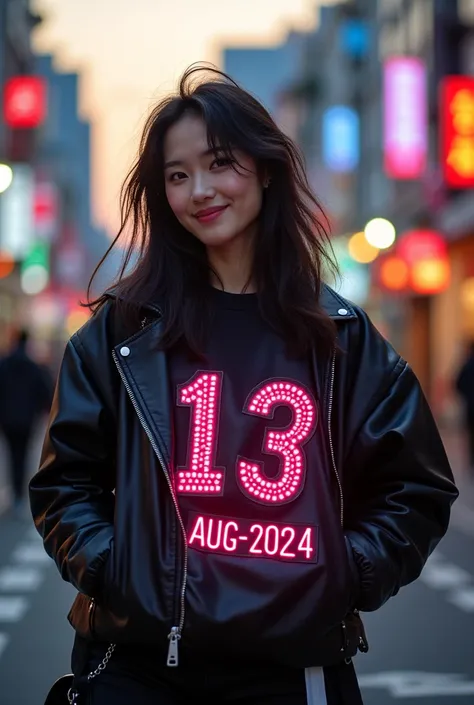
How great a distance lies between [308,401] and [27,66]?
56.8 metres

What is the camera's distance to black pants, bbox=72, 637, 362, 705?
7.77 feet

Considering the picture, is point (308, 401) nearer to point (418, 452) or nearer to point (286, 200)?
point (418, 452)

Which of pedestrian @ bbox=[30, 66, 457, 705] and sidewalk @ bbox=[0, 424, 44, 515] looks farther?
sidewalk @ bbox=[0, 424, 44, 515]

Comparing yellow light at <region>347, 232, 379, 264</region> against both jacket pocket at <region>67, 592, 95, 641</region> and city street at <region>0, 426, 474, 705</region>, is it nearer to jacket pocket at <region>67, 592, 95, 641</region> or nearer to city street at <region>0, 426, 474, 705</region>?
city street at <region>0, 426, 474, 705</region>

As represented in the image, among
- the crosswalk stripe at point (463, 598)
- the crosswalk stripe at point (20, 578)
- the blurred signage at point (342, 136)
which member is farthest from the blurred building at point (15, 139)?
the crosswalk stripe at point (463, 598)

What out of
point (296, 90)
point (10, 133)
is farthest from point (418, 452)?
point (296, 90)

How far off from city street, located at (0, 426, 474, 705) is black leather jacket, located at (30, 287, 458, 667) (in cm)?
329

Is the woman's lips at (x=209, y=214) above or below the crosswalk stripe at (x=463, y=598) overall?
above

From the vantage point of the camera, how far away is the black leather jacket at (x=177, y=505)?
2320mm

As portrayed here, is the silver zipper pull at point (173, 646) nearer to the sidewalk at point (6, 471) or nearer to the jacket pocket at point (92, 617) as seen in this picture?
the jacket pocket at point (92, 617)

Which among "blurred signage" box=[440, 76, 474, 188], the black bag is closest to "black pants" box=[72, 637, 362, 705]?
the black bag

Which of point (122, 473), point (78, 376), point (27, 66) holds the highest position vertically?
point (27, 66)

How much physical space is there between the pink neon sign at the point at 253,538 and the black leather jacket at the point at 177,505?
0.03 metres

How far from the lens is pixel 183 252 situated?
2.75 meters
